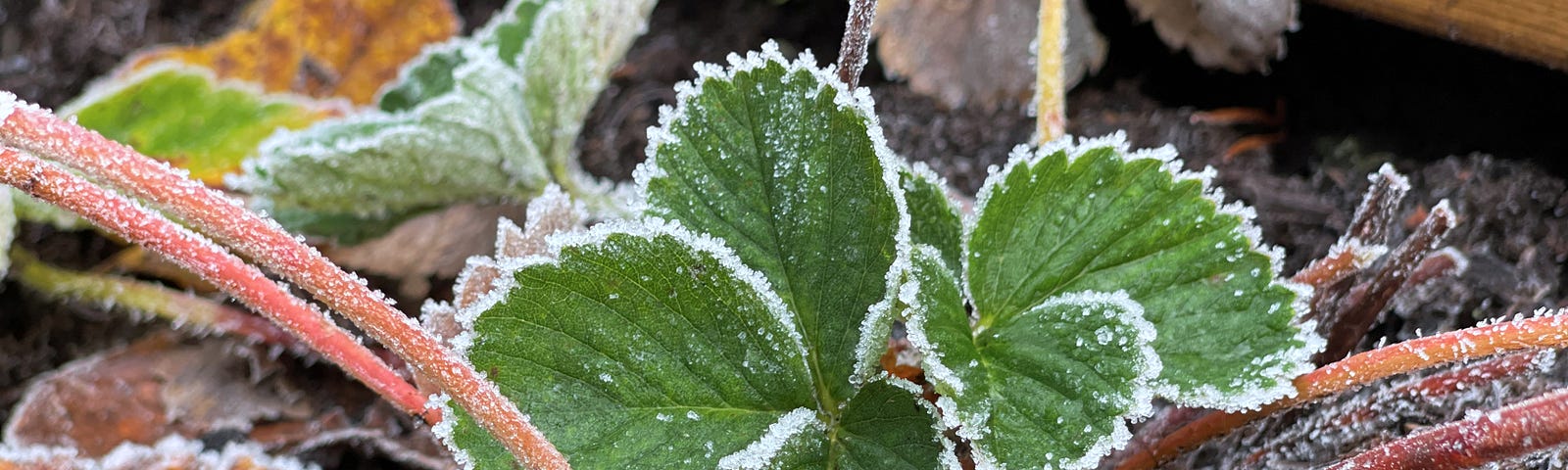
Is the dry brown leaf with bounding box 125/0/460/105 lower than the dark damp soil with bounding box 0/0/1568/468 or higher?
higher

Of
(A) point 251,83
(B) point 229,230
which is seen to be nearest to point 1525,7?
(B) point 229,230

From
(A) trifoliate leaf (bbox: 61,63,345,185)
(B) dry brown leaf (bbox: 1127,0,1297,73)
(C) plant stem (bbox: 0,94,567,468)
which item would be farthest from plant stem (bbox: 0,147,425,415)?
(B) dry brown leaf (bbox: 1127,0,1297,73)

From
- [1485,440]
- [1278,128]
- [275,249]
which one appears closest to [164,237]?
[275,249]

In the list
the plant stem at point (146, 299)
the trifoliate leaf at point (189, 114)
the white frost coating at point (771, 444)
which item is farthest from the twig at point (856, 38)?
the trifoliate leaf at point (189, 114)

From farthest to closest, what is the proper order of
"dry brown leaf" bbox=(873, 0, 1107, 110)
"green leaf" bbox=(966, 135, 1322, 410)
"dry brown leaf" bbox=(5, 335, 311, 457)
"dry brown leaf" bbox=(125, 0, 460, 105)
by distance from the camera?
"dry brown leaf" bbox=(125, 0, 460, 105) < "dry brown leaf" bbox=(873, 0, 1107, 110) < "dry brown leaf" bbox=(5, 335, 311, 457) < "green leaf" bbox=(966, 135, 1322, 410)

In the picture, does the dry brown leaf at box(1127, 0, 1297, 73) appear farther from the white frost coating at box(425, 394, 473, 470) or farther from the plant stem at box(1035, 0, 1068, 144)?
the white frost coating at box(425, 394, 473, 470)

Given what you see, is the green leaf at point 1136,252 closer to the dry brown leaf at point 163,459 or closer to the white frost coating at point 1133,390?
the white frost coating at point 1133,390

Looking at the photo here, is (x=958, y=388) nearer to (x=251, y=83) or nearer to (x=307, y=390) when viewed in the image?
(x=307, y=390)
